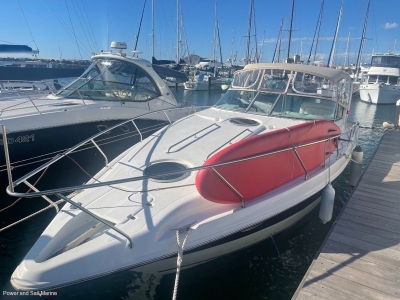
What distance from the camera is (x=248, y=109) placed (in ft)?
19.3

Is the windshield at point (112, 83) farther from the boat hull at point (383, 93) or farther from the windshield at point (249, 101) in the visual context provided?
the boat hull at point (383, 93)

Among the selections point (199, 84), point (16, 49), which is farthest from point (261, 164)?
point (199, 84)

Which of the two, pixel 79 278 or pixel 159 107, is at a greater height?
pixel 159 107

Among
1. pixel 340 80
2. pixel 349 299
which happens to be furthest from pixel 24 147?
pixel 340 80

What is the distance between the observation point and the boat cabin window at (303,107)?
18.5ft

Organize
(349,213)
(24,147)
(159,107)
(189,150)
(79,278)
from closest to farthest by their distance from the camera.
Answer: (79,278) → (189,150) → (349,213) → (24,147) → (159,107)

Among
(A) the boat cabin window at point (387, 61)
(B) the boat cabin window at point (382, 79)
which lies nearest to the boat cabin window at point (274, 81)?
(B) the boat cabin window at point (382, 79)

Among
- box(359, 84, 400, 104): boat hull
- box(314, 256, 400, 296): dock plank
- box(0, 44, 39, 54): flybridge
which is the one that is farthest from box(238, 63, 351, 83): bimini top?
box(359, 84, 400, 104): boat hull

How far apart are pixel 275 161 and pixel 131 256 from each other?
6.55 feet

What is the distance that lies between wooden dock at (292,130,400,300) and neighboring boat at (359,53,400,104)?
25.1 m

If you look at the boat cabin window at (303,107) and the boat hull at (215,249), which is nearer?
the boat hull at (215,249)

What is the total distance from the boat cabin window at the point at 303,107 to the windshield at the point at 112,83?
3.65 m

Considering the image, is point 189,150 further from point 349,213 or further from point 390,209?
point 390,209

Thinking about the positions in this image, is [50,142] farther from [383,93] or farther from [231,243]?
[383,93]
